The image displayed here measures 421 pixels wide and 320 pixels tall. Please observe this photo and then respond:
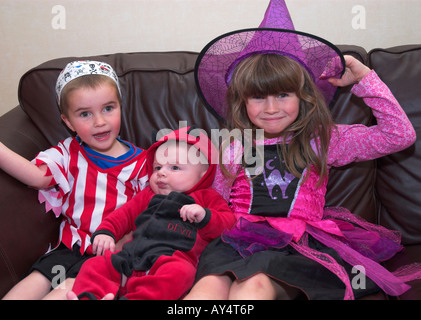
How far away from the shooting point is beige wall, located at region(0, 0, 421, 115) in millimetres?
1762

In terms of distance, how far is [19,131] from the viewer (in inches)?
57.1

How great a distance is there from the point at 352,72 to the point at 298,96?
188mm

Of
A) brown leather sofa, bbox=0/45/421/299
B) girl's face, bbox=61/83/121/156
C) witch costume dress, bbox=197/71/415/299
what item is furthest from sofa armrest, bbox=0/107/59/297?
witch costume dress, bbox=197/71/415/299

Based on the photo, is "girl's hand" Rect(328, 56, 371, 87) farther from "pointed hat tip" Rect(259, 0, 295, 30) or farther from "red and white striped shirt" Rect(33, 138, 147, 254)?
"red and white striped shirt" Rect(33, 138, 147, 254)

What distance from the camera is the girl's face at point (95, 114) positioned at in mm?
1328

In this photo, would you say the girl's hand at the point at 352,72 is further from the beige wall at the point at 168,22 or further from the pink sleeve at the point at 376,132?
the beige wall at the point at 168,22

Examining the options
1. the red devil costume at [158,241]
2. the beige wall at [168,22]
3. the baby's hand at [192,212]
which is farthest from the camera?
the beige wall at [168,22]

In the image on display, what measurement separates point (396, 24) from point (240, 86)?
914 mm

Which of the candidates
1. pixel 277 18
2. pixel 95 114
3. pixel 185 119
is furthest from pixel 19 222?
pixel 277 18

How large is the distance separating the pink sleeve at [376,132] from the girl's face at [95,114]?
0.71 meters

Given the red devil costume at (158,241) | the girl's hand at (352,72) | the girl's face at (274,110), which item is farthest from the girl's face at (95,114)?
the girl's hand at (352,72)
